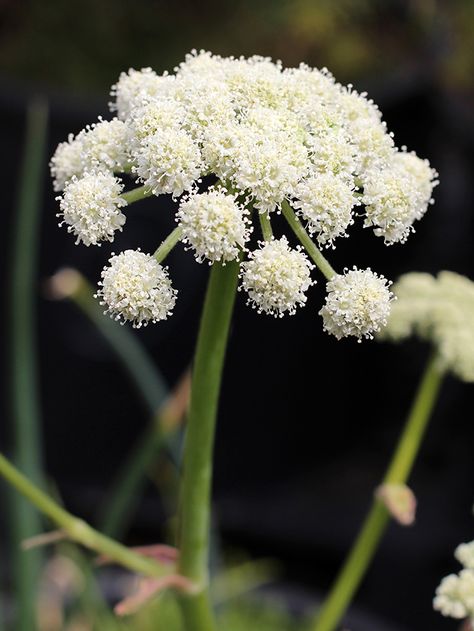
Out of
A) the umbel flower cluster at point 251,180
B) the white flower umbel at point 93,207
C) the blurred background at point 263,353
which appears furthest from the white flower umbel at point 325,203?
the blurred background at point 263,353

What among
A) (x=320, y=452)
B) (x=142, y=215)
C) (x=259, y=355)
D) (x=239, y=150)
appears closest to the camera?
(x=239, y=150)

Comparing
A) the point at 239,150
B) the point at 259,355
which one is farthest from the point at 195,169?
the point at 259,355

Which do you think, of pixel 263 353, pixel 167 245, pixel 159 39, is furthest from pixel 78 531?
pixel 159 39

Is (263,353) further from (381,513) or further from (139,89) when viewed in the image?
(139,89)

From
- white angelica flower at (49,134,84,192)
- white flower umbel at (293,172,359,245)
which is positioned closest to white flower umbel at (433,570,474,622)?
white flower umbel at (293,172,359,245)

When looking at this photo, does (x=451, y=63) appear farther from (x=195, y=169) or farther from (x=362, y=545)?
(x=195, y=169)

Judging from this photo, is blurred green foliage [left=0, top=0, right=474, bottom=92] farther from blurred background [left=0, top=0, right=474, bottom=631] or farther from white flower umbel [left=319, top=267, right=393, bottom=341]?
white flower umbel [left=319, top=267, right=393, bottom=341]
